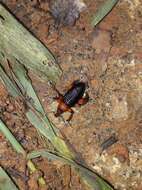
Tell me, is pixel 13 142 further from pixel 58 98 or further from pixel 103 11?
pixel 103 11

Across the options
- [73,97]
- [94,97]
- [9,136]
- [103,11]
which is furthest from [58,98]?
[103,11]

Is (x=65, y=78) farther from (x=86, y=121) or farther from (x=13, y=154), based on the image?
(x=13, y=154)

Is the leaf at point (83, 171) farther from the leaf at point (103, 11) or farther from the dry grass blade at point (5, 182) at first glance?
the leaf at point (103, 11)

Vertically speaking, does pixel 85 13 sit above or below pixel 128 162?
above

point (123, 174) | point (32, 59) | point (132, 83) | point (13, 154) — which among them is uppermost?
point (32, 59)

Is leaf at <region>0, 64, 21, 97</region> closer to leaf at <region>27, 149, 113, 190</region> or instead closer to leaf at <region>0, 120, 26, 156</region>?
leaf at <region>0, 120, 26, 156</region>

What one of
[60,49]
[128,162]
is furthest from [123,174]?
[60,49]

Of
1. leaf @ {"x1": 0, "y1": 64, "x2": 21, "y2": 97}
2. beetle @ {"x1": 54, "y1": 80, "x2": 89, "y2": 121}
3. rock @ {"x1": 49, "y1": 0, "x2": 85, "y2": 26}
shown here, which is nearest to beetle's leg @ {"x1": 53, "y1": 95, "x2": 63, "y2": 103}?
beetle @ {"x1": 54, "y1": 80, "x2": 89, "y2": 121}

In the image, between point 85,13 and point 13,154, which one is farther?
point 85,13
